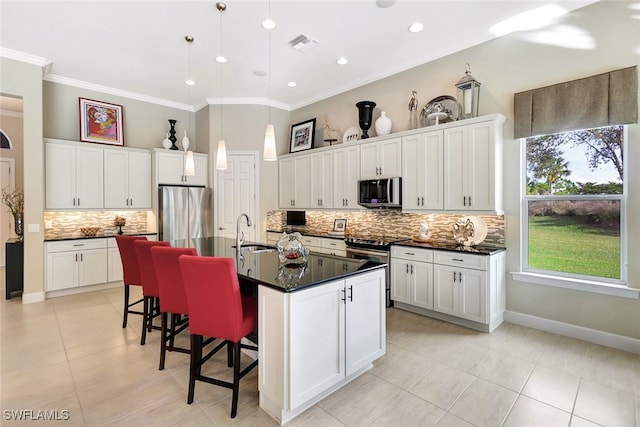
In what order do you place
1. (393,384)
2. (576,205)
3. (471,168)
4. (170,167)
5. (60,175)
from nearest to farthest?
(393,384), (576,205), (471,168), (60,175), (170,167)

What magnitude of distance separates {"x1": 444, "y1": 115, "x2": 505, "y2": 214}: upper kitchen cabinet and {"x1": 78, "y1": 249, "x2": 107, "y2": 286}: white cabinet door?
5334mm

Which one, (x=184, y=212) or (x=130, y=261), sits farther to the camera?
(x=184, y=212)

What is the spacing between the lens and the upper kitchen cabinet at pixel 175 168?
5.51 m

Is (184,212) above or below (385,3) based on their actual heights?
below

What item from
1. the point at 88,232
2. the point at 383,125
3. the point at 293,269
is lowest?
the point at 293,269

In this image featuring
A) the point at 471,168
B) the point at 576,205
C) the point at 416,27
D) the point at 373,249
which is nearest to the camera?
the point at 576,205

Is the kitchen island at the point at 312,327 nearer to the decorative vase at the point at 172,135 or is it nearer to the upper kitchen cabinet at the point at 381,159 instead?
the upper kitchen cabinet at the point at 381,159

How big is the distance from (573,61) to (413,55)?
1791 mm

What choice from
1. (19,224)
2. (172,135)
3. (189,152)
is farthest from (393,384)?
(19,224)

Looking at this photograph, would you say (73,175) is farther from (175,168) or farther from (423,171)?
(423,171)

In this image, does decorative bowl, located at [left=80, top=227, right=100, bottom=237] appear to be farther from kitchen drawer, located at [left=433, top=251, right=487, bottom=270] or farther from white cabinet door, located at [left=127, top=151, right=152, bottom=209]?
kitchen drawer, located at [left=433, top=251, right=487, bottom=270]

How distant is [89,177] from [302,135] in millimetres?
3697

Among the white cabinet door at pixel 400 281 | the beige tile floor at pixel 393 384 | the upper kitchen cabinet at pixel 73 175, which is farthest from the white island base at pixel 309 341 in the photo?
the upper kitchen cabinet at pixel 73 175

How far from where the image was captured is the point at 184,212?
552 centimetres
